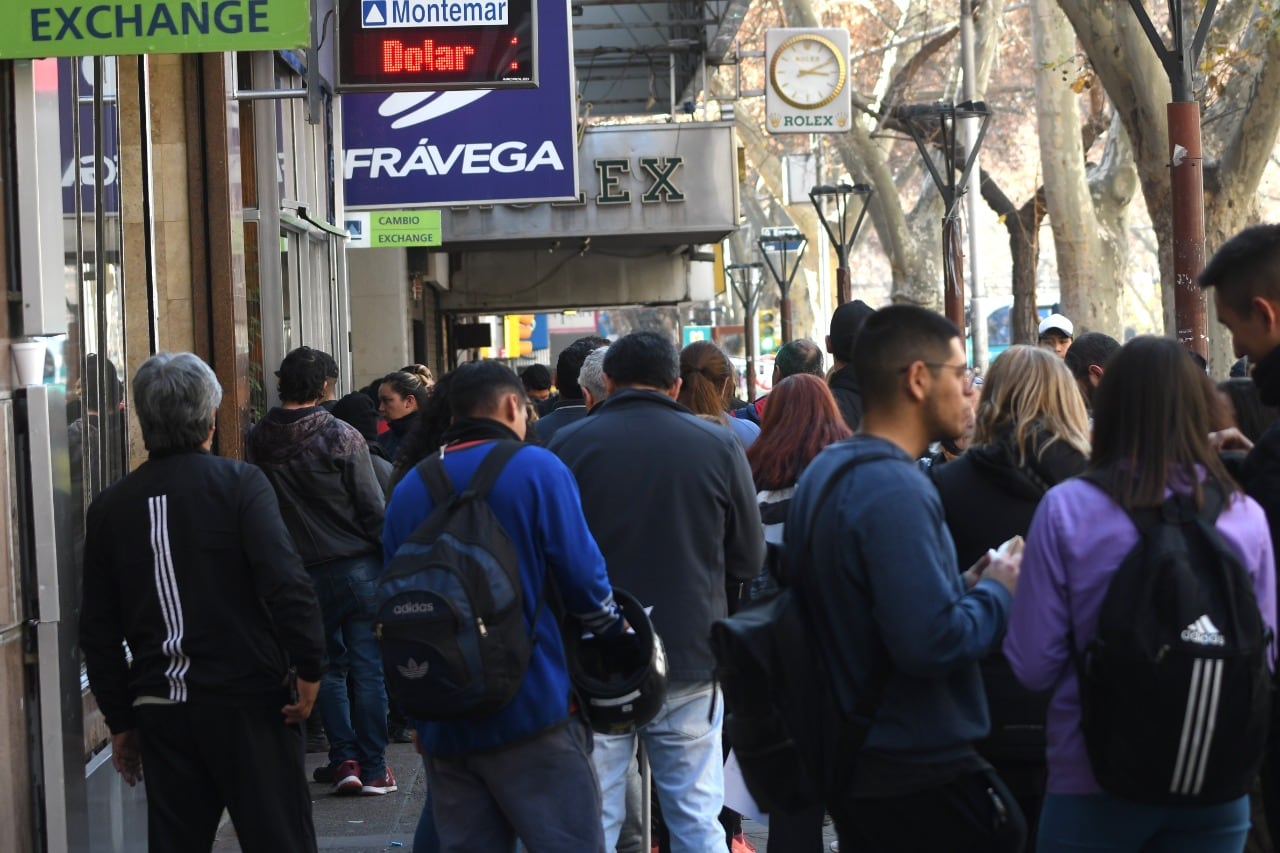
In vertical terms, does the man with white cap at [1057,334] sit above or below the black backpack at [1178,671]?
above

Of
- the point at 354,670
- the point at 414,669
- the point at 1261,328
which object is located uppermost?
the point at 1261,328

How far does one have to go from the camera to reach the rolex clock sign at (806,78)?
23.6m

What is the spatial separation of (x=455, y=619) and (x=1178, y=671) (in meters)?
1.70

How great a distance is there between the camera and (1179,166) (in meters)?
10.1

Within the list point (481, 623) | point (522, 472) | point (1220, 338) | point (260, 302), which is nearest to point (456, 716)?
point (481, 623)

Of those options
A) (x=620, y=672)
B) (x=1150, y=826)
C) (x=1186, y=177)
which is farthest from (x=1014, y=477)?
(x=1186, y=177)

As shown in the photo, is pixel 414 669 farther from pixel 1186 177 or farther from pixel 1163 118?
pixel 1163 118

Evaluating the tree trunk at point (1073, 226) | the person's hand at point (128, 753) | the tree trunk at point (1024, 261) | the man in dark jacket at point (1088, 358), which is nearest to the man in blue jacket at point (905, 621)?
the person's hand at point (128, 753)

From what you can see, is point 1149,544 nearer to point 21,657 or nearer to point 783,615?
point 783,615

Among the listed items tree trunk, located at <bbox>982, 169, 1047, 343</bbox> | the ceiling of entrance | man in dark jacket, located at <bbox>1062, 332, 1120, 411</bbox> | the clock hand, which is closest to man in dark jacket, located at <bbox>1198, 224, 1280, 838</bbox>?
man in dark jacket, located at <bbox>1062, 332, 1120, 411</bbox>

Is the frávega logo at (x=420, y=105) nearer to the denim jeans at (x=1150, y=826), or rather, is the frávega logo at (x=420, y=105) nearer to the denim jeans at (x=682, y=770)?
the denim jeans at (x=682, y=770)

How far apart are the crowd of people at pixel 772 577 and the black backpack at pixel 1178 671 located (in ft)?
0.08

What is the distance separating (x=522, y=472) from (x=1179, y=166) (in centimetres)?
693

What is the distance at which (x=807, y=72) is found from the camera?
23812 mm
